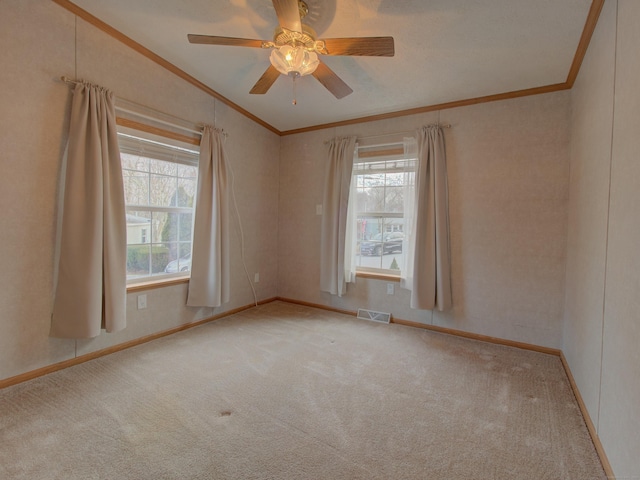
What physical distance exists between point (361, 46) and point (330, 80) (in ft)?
1.41

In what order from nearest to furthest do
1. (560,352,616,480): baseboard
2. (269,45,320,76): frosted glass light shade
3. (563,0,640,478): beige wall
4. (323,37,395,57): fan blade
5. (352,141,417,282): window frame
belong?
(563,0,640,478): beige wall < (560,352,616,480): baseboard < (323,37,395,57): fan blade < (269,45,320,76): frosted glass light shade < (352,141,417,282): window frame

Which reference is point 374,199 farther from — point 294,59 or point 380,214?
point 294,59

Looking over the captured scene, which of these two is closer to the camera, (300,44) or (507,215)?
(300,44)

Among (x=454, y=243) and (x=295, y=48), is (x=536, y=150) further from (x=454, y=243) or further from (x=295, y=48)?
(x=295, y=48)

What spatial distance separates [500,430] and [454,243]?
5.93 feet

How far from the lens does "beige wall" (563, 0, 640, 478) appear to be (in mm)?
1278

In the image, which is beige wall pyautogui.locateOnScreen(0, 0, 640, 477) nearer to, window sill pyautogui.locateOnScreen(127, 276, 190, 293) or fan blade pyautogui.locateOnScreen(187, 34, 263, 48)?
window sill pyautogui.locateOnScreen(127, 276, 190, 293)

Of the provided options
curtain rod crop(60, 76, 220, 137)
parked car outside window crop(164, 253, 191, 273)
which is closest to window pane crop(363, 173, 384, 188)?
curtain rod crop(60, 76, 220, 137)

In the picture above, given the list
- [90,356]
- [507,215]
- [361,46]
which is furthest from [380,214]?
[90,356]

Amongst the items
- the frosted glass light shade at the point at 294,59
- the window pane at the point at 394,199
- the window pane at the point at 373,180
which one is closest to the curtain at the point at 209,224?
the frosted glass light shade at the point at 294,59

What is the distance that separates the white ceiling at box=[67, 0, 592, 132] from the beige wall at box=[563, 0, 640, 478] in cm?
34

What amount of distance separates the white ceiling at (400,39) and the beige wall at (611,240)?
34cm

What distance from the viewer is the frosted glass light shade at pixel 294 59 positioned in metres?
1.91

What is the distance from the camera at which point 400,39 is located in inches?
89.2
